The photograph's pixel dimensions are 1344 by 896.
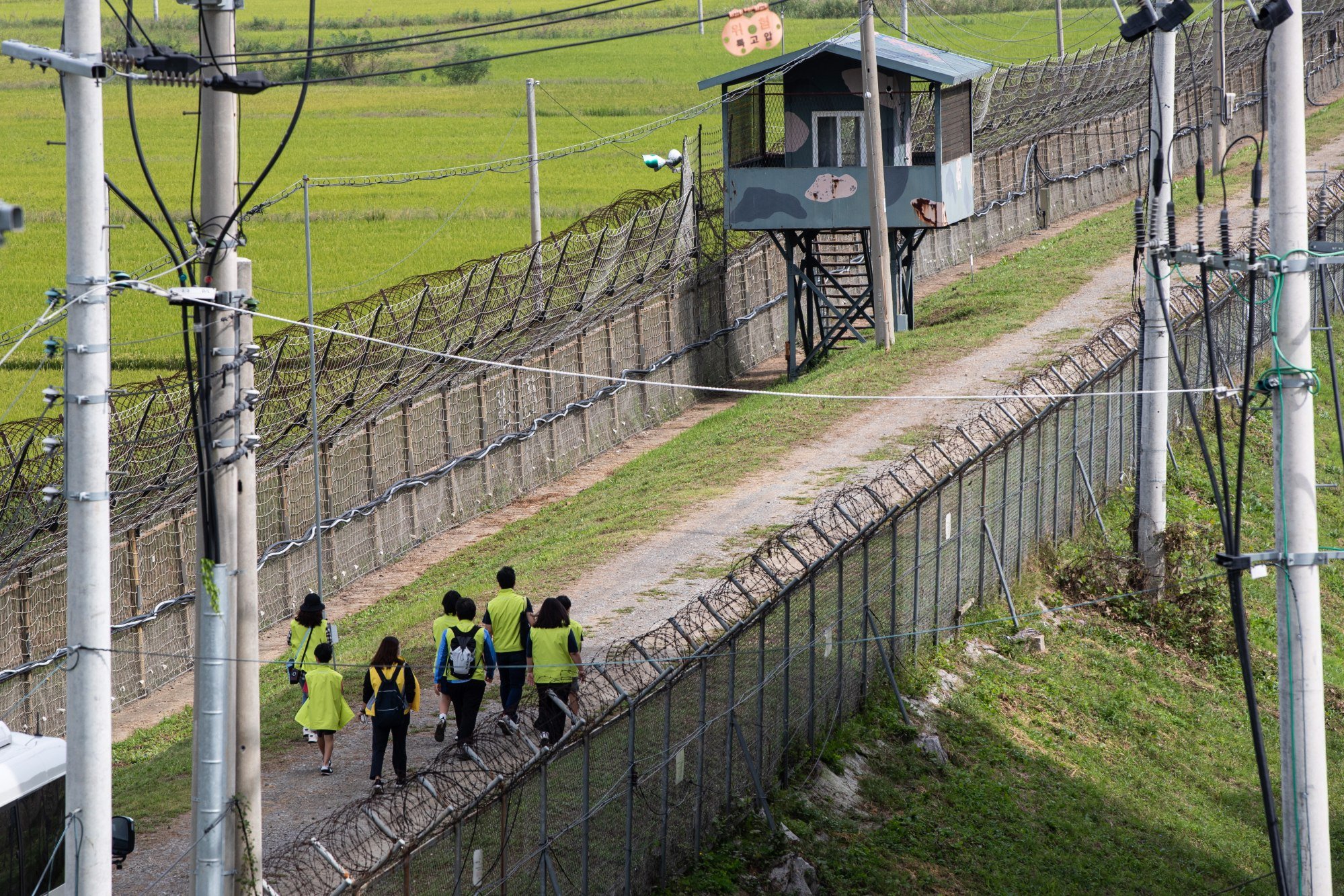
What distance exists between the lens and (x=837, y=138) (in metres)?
30.2

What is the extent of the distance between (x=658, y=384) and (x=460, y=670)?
12832 mm

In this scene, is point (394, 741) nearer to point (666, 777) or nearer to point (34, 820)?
point (666, 777)

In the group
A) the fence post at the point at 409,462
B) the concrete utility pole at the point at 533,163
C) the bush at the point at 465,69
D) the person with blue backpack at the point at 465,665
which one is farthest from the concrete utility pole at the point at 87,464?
the bush at the point at 465,69

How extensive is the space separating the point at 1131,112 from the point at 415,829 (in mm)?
43124

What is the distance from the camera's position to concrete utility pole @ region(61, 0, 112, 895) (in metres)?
8.03

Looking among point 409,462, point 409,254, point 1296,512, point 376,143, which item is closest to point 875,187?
point 409,462

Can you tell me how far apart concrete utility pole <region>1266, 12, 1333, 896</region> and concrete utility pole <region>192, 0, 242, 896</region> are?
627cm

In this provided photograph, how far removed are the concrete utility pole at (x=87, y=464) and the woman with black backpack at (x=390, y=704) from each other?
424cm

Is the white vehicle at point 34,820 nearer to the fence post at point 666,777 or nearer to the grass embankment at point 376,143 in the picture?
the fence post at point 666,777

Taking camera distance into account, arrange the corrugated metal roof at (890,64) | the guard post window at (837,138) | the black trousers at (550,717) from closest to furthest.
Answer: the black trousers at (550,717) < the corrugated metal roof at (890,64) < the guard post window at (837,138)

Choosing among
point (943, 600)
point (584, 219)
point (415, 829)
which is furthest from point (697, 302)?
point (415, 829)

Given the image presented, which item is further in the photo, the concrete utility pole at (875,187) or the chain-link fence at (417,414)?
the concrete utility pole at (875,187)

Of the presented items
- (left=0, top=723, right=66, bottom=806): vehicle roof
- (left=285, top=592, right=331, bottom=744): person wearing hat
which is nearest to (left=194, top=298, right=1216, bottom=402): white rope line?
(left=285, top=592, right=331, bottom=744): person wearing hat

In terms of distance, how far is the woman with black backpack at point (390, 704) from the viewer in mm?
12570
